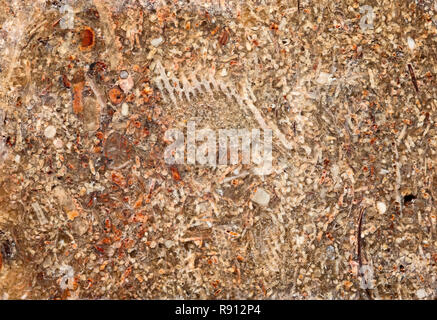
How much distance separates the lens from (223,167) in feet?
3.80

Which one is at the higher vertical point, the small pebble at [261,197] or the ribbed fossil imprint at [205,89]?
the ribbed fossil imprint at [205,89]

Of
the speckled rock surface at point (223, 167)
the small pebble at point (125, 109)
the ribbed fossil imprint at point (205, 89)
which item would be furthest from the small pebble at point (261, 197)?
the small pebble at point (125, 109)

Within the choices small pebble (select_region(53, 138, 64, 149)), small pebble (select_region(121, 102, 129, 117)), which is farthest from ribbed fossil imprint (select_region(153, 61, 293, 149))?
small pebble (select_region(53, 138, 64, 149))

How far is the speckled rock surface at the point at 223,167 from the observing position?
1.16m

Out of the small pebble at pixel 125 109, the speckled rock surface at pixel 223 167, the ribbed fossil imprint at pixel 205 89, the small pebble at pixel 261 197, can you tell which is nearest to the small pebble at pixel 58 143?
the speckled rock surface at pixel 223 167

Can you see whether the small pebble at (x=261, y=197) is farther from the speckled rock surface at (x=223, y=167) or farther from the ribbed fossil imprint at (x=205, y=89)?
the ribbed fossil imprint at (x=205, y=89)

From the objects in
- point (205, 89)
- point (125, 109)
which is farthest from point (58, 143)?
point (205, 89)

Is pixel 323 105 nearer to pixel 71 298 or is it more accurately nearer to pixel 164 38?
pixel 164 38

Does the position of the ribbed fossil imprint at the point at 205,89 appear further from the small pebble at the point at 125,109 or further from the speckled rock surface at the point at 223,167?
the small pebble at the point at 125,109

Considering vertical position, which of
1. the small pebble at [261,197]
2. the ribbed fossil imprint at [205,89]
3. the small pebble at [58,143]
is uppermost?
the ribbed fossil imprint at [205,89]

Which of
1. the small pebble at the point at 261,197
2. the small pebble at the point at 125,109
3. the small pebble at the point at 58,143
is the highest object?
the small pebble at the point at 125,109

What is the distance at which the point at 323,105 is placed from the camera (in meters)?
1.16

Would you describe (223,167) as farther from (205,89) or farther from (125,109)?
(125,109)

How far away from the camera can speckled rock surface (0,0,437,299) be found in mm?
1155
